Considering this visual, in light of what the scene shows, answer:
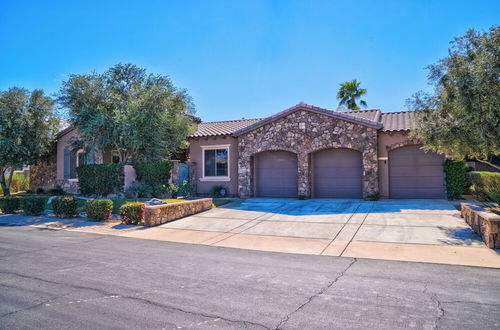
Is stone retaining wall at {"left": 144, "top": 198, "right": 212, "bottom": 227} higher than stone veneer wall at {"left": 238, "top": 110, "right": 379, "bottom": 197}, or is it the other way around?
stone veneer wall at {"left": 238, "top": 110, "right": 379, "bottom": 197}

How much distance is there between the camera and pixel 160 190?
1684cm

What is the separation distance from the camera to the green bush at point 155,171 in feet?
56.4

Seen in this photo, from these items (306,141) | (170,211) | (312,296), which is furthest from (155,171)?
(312,296)

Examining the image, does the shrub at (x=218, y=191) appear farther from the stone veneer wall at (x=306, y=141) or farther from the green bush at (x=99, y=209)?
the green bush at (x=99, y=209)

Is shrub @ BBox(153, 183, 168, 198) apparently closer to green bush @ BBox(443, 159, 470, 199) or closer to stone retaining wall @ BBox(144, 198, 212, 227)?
stone retaining wall @ BBox(144, 198, 212, 227)

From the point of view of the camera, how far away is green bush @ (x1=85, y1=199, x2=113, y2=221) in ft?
41.8

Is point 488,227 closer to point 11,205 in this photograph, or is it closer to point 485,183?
point 485,183

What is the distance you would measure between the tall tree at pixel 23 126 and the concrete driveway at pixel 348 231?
13077 mm

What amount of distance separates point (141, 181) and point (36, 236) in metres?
8.17

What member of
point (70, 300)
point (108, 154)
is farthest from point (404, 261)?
point (108, 154)

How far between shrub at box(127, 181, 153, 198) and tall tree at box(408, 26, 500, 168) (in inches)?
491

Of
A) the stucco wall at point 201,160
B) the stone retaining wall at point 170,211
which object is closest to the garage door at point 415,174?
the stucco wall at point 201,160

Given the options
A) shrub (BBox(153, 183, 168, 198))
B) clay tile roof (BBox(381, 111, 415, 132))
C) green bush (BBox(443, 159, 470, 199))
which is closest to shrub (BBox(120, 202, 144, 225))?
shrub (BBox(153, 183, 168, 198))

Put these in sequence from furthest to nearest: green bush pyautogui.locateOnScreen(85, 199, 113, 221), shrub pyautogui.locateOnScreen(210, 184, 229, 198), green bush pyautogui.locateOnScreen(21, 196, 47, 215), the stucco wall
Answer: the stucco wall, shrub pyautogui.locateOnScreen(210, 184, 229, 198), green bush pyautogui.locateOnScreen(21, 196, 47, 215), green bush pyautogui.locateOnScreen(85, 199, 113, 221)
